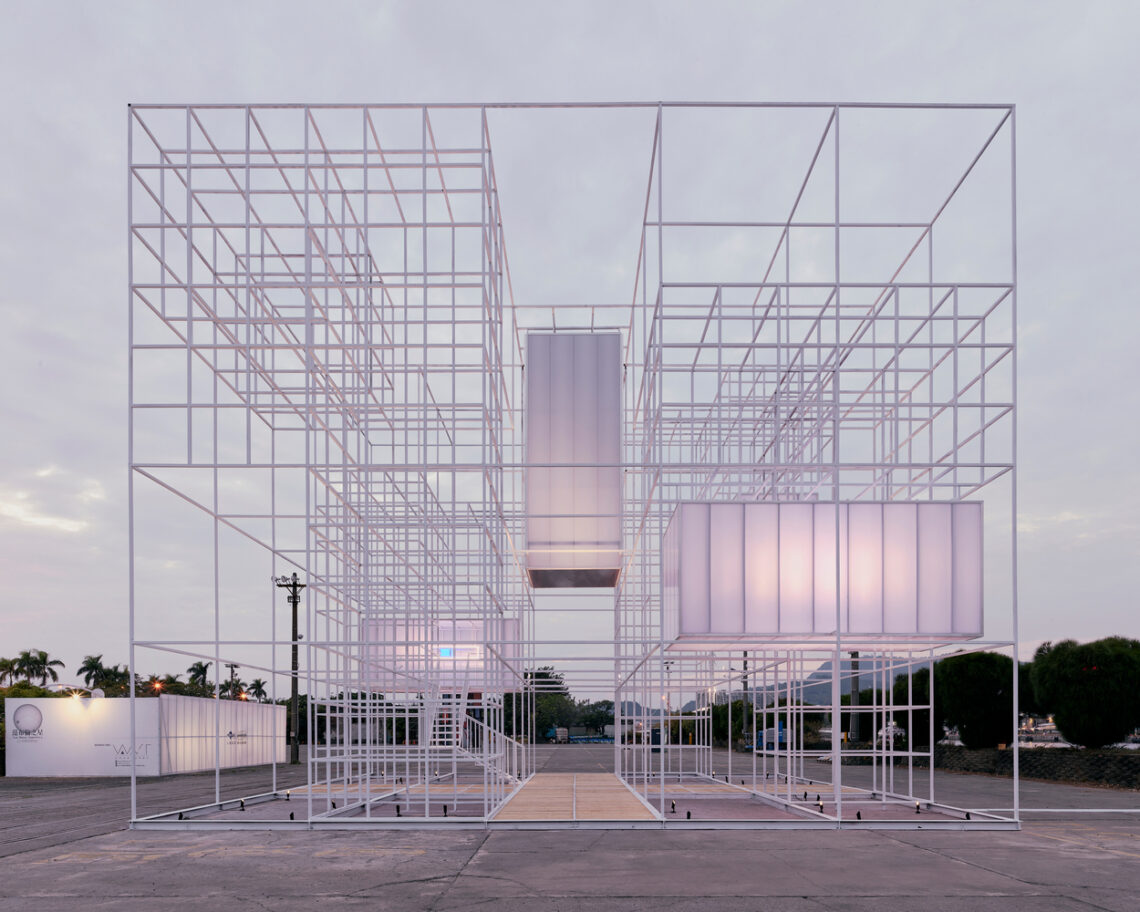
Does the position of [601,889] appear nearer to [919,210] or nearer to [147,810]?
[147,810]

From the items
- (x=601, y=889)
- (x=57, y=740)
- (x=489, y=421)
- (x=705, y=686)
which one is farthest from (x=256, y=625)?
(x=601, y=889)

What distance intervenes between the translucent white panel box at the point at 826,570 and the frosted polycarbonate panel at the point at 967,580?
0.02m

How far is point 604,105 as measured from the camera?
58.7 ft

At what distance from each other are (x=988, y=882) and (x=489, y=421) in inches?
397

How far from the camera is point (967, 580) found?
1727 centimetres

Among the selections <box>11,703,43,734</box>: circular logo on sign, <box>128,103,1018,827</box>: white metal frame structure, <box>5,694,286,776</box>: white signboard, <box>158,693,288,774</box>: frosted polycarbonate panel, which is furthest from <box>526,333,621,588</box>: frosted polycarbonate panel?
<box>11,703,43,734</box>: circular logo on sign

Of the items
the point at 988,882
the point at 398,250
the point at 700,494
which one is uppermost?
the point at 398,250

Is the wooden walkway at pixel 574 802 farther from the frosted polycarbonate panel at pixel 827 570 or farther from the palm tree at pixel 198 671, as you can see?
the palm tree at pixel 198 671

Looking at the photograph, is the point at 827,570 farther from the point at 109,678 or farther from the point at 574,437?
the point at 109,678

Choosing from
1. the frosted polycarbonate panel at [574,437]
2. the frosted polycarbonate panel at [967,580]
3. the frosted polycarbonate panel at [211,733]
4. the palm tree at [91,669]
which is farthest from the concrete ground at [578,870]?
the palm tree at [91,669]

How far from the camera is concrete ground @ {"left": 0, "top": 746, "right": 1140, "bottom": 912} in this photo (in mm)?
10578

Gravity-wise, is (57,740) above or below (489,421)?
below

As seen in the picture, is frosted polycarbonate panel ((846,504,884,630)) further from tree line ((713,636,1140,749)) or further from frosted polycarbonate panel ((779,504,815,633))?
tree line ((713,636,1140,749))

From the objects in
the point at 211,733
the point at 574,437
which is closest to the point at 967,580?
the point at 574,437
